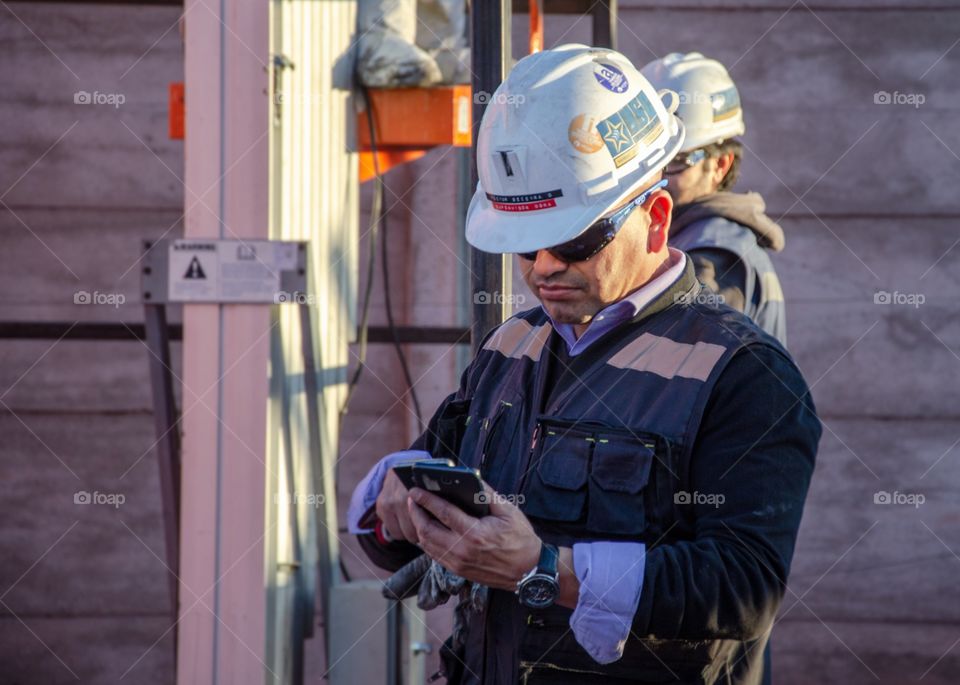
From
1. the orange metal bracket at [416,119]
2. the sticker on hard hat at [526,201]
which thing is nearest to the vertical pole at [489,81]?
the sticker on hard hat at [526,201]

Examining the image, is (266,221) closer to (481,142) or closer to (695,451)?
(481,142)

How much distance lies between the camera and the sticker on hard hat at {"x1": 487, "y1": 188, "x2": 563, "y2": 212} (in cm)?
194

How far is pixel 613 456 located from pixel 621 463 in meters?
0.02

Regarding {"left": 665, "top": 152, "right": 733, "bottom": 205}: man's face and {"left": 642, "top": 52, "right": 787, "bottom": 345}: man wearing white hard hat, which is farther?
{"left": 665, "top": 152, "right": 733, "bottom": 205}: man's face

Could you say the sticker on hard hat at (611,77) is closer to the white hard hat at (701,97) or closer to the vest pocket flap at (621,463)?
the vest pocket flap at (621,463)

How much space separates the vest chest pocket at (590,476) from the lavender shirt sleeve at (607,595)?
0.08m

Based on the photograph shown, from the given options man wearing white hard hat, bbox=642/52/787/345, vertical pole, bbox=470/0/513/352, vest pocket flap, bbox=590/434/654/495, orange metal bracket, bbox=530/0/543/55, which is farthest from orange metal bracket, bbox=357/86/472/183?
vest pocket flap, bbox=590/434/654/495

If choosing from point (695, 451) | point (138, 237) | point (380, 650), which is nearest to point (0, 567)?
point (138, 237)

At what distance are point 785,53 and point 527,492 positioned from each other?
387 cm

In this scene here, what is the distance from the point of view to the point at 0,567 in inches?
208

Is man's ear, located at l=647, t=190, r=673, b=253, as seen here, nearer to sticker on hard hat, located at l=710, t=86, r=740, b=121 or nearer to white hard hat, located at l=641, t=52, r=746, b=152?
white hard hat, located at l=641, t=52, r=746, b=152

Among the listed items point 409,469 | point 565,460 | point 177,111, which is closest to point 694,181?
point 177,111

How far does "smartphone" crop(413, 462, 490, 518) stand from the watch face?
0.36 feet

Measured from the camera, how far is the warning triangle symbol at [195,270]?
10.8 feet
